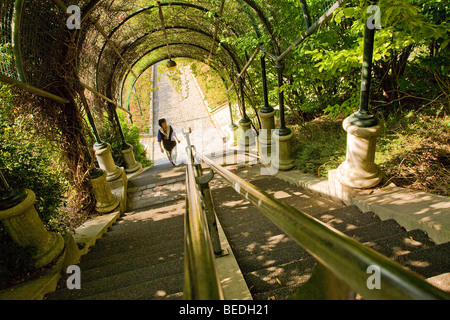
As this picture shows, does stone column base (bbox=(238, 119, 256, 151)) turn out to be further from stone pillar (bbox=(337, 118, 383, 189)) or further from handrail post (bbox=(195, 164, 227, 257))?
handrail post (bbox=(195, 164, 227, 257))

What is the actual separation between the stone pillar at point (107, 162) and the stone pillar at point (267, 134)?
11.5ft

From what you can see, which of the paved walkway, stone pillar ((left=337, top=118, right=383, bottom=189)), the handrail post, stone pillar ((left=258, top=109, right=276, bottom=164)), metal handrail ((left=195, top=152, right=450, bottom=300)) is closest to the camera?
metal handrail ((left=195, top=152, right=450, bottom=300))

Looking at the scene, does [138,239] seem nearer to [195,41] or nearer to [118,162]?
[118,162]

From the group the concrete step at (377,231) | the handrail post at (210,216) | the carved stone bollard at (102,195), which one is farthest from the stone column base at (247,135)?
the handrail post at (210,216)

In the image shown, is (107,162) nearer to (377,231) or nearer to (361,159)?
(361,159)

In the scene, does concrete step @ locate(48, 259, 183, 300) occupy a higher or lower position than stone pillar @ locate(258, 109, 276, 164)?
lower

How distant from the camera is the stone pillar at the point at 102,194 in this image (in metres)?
4.48

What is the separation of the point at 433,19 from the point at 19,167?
231 inches

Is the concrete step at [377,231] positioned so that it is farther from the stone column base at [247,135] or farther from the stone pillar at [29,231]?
the stone column base at [247,135]

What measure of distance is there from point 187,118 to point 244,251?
14.4 meters

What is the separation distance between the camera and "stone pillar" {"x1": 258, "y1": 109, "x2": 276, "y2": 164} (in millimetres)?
5770

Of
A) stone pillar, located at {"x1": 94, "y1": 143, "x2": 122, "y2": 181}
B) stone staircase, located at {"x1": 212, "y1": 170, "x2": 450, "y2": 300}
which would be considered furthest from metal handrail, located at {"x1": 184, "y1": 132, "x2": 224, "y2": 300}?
stone pillar, located at {"x1": 94, "y1": 143, "x2": 122, "y2": 181}

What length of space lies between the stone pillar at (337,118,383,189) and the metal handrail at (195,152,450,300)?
2.35 metres

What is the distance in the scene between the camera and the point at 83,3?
12.2 ft
